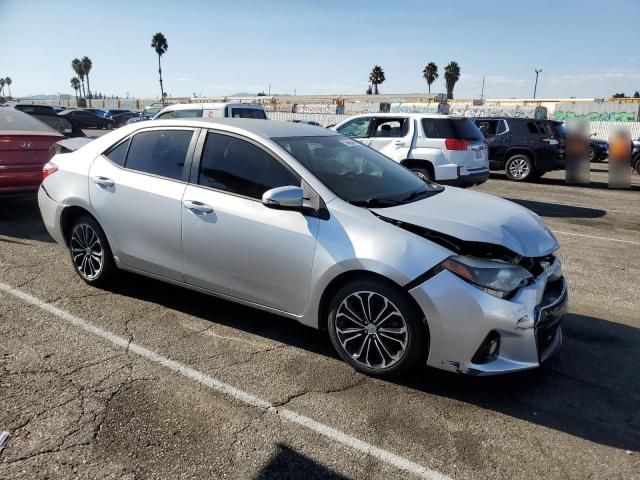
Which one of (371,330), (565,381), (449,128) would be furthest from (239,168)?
(449,128)

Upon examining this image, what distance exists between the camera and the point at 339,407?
10.3 ft

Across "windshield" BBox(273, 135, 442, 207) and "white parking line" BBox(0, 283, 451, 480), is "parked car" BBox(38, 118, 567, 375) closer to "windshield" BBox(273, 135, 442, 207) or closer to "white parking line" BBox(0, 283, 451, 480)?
"windshield" BBox(273, 135, 442, 207)

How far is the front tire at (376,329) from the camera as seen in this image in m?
3.22

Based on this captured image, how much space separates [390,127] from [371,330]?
7539mm

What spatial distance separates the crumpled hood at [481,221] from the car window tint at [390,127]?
6383mm

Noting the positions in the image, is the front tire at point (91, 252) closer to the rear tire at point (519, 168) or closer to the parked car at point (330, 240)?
the parked car at point (330, 240)

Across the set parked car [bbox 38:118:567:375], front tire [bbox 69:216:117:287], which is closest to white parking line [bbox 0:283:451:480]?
front tire [bbox 69:216:117:287]

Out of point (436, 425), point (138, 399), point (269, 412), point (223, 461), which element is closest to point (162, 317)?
point (138, 399)

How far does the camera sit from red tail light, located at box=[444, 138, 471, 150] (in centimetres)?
956

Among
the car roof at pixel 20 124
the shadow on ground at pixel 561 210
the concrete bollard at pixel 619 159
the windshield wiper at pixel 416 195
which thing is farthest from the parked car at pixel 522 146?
the car roof at pixel 20 124

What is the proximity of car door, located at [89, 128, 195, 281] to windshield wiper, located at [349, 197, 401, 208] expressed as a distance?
4.73 ft

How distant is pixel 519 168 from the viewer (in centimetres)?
1443

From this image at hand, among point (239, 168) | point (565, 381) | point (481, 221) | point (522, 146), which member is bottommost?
point (565, 381)

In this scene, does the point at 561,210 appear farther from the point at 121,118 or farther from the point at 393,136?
the point at 121,118
